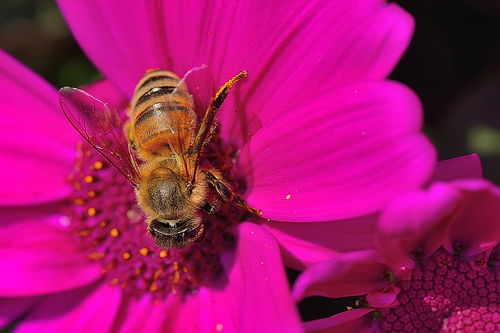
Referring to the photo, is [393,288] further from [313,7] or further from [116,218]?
[116,218]

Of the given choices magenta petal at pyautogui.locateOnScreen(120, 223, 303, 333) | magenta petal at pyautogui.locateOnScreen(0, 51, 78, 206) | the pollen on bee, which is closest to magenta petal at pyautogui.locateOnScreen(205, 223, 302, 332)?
magenta petal at pyautogui.locateOnScreen(120, 223, 303, 333)

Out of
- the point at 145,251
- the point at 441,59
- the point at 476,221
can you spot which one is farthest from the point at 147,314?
the point at 441,59

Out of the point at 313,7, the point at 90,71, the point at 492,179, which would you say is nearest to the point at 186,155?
the point at 313,7

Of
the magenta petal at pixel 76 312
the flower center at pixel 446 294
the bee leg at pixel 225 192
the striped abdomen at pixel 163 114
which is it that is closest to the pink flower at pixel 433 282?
the flower center at pixel 446 294

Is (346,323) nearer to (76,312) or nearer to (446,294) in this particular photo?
(446,294)

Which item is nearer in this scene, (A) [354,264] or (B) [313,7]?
(A) [354,264]

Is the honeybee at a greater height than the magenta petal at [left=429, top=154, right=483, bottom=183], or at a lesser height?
greater

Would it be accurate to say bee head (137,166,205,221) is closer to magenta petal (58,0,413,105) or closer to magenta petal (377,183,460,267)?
magenta petal (58,0,413,105)
